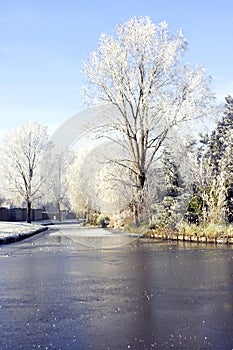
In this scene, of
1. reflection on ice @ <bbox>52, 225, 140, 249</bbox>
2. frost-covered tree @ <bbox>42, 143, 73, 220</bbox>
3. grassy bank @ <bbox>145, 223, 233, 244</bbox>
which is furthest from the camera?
frost-covered tree @ <bbox>42, 143, 73, 220</bbox>

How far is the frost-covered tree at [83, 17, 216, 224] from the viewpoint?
2197 centimetres

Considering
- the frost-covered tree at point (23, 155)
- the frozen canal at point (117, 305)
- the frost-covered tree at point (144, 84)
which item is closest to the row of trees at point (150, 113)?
the frost-covered tree at point (144, 84)

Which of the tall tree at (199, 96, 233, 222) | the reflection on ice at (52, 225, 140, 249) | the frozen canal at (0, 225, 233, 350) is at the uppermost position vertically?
the tall tree at (199, 96, 233, 222)

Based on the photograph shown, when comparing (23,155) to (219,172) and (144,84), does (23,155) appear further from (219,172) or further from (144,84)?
(219,172)

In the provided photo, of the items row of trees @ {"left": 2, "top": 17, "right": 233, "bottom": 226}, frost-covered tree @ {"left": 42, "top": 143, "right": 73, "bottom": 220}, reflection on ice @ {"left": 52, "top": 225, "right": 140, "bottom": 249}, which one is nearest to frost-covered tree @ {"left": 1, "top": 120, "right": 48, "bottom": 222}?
frost-covered tree @ {"left": 42, "top": 143, "right": 73, "bottom": 220}

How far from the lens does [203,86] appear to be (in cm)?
2206

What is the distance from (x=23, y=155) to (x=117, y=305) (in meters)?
33.7

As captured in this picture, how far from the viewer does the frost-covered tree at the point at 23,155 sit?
37562 mm

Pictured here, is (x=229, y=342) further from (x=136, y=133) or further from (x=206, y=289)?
(x=136, y=133)

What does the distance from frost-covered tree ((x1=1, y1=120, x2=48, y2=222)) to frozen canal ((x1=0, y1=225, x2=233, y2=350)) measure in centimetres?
2898

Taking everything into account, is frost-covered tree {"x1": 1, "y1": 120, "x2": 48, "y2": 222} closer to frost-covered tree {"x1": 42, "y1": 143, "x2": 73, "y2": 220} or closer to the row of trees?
frost-covered tree {"x1": 42, "y1": 143, "x2": 73, "y2": 220}

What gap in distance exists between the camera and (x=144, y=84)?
2225 cm

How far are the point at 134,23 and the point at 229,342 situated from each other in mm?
20667

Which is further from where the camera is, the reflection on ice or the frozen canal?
the reflection on ice
